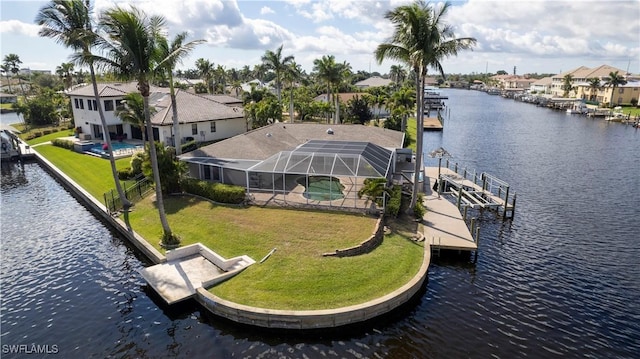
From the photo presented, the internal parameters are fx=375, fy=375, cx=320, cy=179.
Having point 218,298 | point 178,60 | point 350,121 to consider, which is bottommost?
point 218,298

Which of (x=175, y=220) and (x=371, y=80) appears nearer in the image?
(x=175, y=220)

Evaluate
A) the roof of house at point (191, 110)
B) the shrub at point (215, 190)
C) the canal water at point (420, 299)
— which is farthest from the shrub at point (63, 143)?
the shrub at point (215, 190)

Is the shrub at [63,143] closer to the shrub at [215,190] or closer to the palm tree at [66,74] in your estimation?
the palm tree at [66,74]

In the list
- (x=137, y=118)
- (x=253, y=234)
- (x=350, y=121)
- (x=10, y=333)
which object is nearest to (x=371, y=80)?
(x=350, y=121)

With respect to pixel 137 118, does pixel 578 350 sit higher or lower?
lower

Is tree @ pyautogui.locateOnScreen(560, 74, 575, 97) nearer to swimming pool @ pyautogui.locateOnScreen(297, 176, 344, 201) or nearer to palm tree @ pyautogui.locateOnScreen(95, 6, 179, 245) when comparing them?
swimming pool @ pyautogui.locateOnScreen(297, 176, 344, 201)

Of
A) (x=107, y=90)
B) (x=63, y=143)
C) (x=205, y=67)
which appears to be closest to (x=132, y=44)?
(x=107, y=90)

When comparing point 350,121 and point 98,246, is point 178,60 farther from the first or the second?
point 350,121
